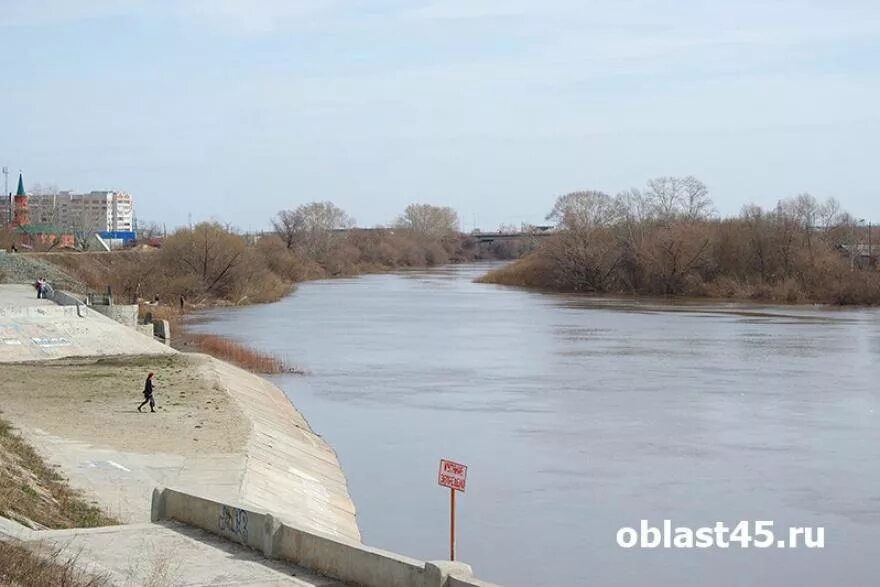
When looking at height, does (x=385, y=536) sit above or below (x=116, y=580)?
below

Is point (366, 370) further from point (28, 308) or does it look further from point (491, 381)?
point (28, 308)

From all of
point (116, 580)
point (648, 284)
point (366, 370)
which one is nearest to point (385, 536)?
point (116, 580)

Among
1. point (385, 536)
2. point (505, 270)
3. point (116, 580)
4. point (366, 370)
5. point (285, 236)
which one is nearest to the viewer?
point (116, 580)

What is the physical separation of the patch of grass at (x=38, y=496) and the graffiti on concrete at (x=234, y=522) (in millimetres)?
2276

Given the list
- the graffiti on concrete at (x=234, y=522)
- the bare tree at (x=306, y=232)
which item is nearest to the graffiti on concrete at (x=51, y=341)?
the graffiti on concrete at (x=234, y=522)

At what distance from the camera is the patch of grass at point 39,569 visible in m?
9.13

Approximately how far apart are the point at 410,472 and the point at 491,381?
13.4m

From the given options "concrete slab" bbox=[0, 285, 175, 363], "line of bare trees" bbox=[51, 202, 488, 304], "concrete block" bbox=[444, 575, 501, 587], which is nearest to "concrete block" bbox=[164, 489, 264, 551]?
"concrete block" bbox=[444, 575, 501, 587]

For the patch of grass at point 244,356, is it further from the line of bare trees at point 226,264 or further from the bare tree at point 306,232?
the bare tree at point 306,232

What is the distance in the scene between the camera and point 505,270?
107125 mm

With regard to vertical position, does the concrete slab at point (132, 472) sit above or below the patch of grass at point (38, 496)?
below

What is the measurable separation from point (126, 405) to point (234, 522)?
1424 cm

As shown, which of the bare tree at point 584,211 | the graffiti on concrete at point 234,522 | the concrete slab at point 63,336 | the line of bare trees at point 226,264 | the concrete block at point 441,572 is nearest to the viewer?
the concrete block at point 441,572

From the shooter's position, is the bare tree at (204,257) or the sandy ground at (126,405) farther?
the bare tree at (204,257)
